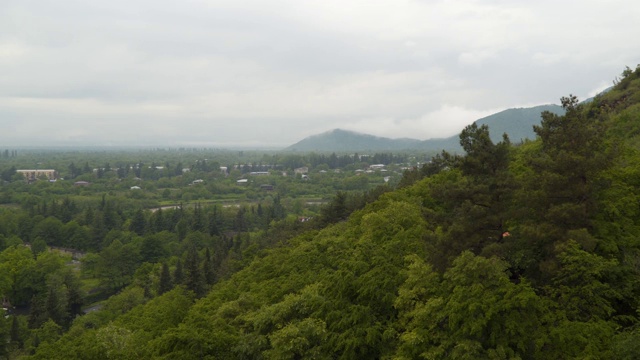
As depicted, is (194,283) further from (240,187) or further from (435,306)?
(240,187)

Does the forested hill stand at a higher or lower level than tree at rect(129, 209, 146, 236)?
higher

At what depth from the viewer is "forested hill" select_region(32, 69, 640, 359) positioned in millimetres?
10109

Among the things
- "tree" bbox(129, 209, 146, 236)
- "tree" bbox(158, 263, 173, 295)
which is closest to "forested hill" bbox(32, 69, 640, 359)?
"tree" bbox(158, 263, 173, 295)

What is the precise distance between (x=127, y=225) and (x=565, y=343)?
77.5 metres

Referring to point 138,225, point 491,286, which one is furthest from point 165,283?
point 138,225

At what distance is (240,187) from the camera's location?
135 meters

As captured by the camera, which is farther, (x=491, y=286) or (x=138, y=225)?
(x=138, y=225)

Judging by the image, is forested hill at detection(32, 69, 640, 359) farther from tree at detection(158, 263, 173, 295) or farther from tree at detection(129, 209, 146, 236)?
tree at detection(129, 209, 146, 236)

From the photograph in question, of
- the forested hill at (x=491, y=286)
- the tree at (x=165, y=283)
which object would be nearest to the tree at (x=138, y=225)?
the tree at (x=165, y=283)

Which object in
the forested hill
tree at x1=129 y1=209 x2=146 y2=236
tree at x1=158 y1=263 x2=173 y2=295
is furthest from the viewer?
tree at x1=129 y1=209 x2=146 y2=236

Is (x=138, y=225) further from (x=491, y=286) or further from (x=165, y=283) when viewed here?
(x=491, y=286)

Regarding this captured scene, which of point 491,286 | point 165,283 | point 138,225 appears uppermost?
point 491,286

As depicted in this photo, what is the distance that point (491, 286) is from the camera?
10.7 meters

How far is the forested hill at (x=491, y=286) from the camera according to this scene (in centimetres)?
1011
